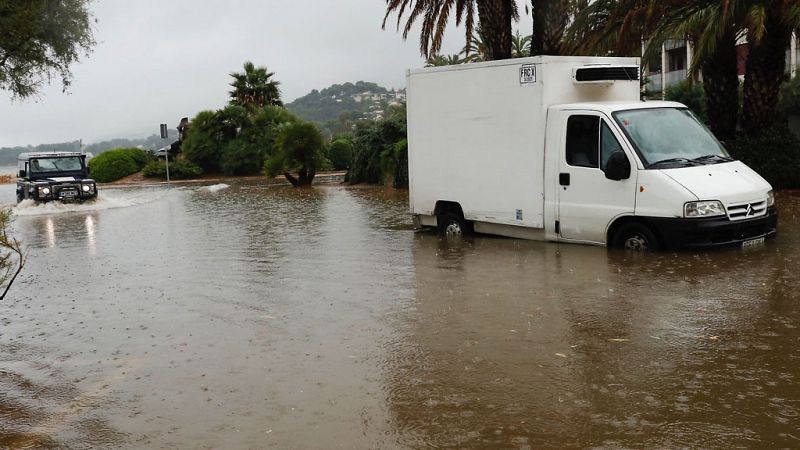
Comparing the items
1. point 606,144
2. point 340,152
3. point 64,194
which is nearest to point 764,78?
point 606,144

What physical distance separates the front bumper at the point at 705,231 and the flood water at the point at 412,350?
0.69ft

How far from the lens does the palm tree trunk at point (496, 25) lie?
20.0 metres

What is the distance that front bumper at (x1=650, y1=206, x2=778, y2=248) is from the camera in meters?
9.89

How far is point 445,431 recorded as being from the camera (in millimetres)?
4859

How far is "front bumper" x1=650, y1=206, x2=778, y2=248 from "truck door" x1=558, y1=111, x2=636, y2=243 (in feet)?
1.86

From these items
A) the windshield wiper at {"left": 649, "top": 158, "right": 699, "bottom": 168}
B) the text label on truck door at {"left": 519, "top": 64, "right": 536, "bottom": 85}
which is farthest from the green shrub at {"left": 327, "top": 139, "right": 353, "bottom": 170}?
the windshield wiper at {"left": 649, "top": 158, "right": 699, "bottom": 168}

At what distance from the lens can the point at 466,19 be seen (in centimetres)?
2242

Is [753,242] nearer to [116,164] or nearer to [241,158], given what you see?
[241,158]

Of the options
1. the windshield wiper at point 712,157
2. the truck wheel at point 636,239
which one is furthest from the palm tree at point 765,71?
the truck wheel at point 636,239

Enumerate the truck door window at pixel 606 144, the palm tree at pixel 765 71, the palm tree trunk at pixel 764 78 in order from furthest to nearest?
the palm tree trunk at pixel 764 78 < the palm tree at pixel 765 71 < the truck door window at pixel 606 144

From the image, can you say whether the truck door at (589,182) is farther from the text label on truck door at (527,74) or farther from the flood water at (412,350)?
the text label on truck door at (527,74)

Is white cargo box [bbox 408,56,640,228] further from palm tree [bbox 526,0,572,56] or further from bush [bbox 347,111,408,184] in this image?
bush [bbox 347,111,408,184]

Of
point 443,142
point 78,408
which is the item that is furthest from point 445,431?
point 443,142

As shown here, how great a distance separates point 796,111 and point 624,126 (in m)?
25.8
